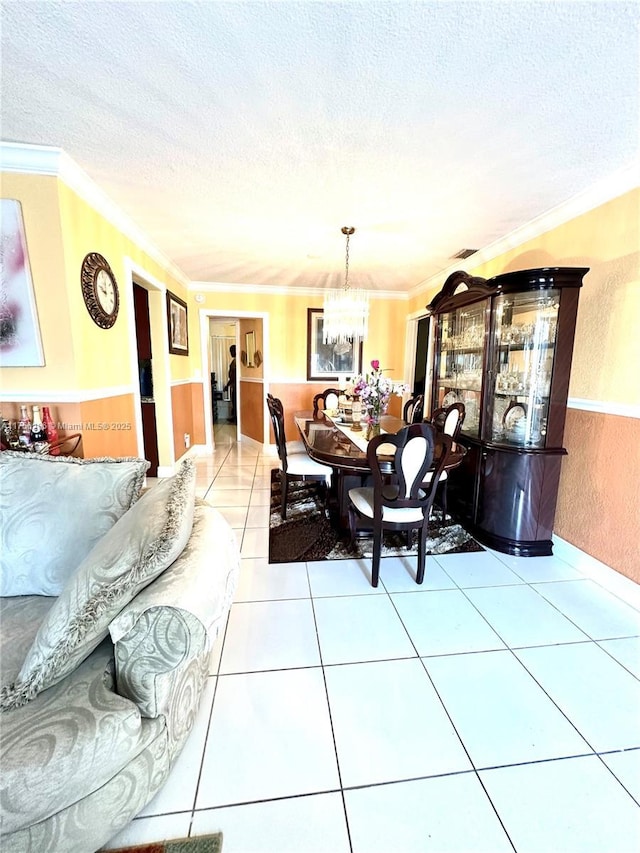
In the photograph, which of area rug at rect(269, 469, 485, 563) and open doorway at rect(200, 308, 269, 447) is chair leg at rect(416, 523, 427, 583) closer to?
area rug at rect(269, 469, 485, 563)

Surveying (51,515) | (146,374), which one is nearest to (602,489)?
(51,515)

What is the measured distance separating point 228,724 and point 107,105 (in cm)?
268

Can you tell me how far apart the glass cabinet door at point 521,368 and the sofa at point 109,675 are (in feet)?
7.31

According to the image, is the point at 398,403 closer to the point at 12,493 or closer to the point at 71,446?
the point at 71,446

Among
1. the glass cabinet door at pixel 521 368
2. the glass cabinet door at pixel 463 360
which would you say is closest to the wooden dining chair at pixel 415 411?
the glass cabinet door at pixel 463 360

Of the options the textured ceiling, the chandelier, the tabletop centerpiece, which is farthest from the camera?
the chandelier

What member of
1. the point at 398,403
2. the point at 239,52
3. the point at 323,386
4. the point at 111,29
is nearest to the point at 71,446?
the point at 111,29

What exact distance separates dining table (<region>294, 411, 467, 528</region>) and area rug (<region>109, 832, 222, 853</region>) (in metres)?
1.54

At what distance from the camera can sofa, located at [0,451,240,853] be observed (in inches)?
31.3

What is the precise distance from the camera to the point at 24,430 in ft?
6.84

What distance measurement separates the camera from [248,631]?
1745 mm

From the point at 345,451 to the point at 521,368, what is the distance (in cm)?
144

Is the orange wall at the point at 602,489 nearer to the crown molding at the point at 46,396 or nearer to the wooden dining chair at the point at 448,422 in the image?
the wooden dining chair at the point at 448,422

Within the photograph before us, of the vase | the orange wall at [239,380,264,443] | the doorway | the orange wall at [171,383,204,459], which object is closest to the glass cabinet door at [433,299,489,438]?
the vase
